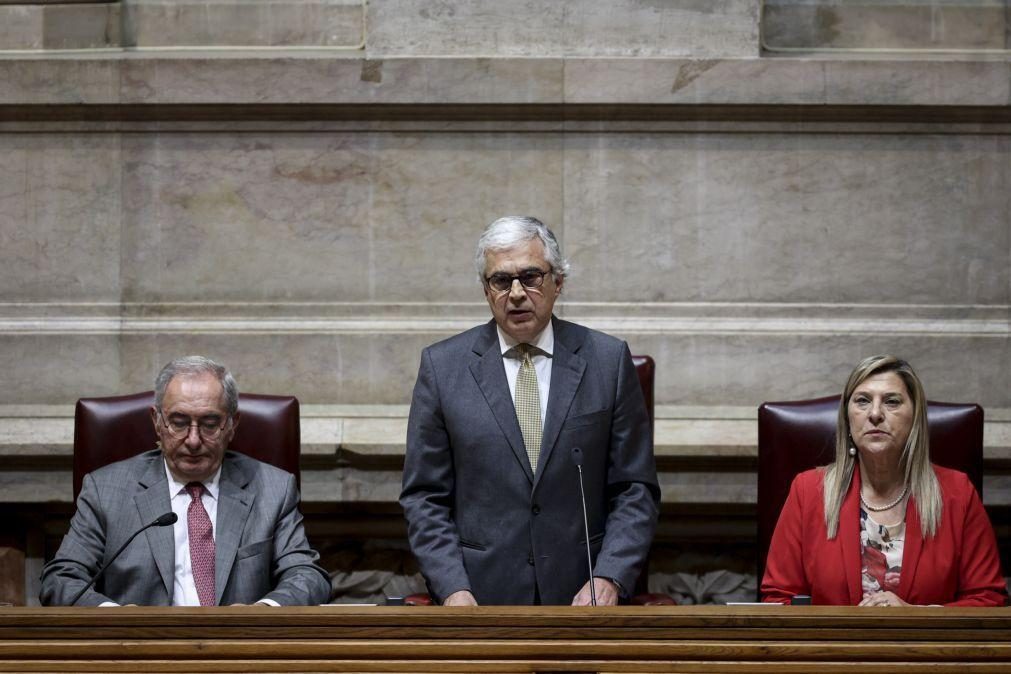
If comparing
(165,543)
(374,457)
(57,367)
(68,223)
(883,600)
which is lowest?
(883,600)

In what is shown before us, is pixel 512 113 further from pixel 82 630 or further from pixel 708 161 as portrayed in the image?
pixel 82 630

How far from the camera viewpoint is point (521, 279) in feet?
9.32

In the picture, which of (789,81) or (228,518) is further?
(789,81)

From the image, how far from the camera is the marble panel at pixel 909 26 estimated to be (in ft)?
13.2

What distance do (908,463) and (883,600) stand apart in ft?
1.08

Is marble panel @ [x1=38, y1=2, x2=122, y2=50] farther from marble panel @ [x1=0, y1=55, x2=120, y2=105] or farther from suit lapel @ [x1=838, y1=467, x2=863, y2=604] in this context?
suit lapel @ [x1=838, y1=467, x2=863, y2=604]

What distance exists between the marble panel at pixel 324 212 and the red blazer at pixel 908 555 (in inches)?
51.7

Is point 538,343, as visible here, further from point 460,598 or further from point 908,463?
point 908,463

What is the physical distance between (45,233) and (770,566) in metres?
2.35

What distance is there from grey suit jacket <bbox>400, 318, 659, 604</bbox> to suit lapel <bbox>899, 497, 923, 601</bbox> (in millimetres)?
572

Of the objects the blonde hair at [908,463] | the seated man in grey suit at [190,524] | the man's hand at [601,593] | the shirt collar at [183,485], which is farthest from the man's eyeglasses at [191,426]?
the blonde hair at [908,463]

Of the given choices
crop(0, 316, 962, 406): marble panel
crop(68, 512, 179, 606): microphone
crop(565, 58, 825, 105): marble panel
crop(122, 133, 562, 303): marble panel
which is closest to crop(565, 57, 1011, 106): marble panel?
crop(565, 58, 825, 105): marble panel

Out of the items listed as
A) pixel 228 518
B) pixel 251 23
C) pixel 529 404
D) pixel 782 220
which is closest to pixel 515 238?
pixel 529 404

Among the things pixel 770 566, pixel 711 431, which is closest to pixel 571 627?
pixel 770 566
